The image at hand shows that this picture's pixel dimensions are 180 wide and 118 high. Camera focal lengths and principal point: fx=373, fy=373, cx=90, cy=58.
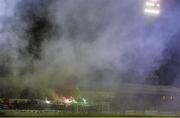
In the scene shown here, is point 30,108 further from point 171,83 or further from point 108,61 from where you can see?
point 171,83

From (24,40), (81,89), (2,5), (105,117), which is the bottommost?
(105,117)

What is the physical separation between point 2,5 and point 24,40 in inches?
78.9

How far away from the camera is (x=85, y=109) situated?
1927 cm

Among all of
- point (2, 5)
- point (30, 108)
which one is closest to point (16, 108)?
point (30, 108)

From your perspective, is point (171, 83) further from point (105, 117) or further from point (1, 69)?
point (1, 69)

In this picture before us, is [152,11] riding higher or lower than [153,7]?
lower

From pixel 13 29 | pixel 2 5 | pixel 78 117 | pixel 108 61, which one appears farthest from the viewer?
pixel 108 61

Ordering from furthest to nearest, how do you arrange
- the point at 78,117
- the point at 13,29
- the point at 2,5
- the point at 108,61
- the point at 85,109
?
the point at 85,109
the point at 108,61
the point at 78,117
the point at 13,29
the point at 2,5

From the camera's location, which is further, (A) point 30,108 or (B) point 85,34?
(A) point 30,108

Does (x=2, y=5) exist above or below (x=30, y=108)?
above

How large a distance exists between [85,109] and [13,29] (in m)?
7.19

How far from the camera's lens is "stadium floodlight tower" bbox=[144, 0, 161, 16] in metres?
11.1

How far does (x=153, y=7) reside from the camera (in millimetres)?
11172

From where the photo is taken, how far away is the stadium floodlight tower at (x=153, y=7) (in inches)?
438
